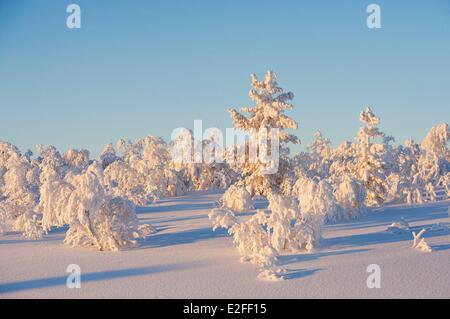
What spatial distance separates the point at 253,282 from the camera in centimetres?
833

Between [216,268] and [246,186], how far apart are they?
40.4ft

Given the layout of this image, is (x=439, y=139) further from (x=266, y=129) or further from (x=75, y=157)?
(x=75, y=157)

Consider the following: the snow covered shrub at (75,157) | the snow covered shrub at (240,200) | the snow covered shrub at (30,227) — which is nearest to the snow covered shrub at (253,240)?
the snow covered shrub at (30,227)

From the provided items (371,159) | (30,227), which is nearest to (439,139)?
(371,159)

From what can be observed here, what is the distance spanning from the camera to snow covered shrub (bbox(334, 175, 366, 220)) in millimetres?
16031

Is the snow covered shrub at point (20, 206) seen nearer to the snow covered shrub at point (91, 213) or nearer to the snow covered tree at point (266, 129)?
the snow covered shrub at point (91, 213)

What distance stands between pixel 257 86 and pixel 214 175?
13.8 m

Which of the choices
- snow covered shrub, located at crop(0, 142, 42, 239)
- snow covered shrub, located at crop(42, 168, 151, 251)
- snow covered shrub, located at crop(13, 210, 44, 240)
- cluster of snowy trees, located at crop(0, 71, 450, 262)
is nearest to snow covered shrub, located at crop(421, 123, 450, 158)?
cluster of snowy trees, located at crop(0, 71, 450, 262)

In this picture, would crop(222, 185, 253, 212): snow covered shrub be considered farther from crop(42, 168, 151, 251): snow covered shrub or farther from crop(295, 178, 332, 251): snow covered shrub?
crop(42, 168, 151, 251): snow covered shrub

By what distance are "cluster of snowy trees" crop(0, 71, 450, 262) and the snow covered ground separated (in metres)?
0.57

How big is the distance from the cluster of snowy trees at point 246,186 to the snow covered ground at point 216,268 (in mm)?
568

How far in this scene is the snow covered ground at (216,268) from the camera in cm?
Answer: 786

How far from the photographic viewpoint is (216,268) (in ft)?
31.0
